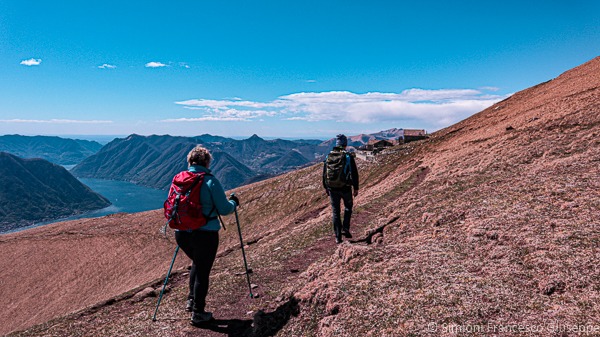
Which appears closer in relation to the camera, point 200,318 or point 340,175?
point 200,318

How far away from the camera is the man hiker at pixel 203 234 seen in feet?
23.4

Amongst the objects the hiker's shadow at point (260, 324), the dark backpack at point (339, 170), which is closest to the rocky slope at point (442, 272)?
the hiker's shadow at point (260, 324)

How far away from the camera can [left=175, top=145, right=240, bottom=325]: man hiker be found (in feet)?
23.4

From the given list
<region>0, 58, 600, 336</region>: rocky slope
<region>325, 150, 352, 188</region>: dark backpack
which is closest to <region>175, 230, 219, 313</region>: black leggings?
<region>0, 58, 600, 336</region>: rocky slope

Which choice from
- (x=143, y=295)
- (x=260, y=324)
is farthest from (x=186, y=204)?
(x=143, y=295)

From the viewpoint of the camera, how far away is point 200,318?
763cm

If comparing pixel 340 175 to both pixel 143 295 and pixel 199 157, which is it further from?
pixel 143 295

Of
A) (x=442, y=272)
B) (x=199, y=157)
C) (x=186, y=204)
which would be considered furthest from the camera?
(x=199, y=157)

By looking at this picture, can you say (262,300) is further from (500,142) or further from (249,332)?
(500,142)

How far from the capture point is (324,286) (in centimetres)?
735

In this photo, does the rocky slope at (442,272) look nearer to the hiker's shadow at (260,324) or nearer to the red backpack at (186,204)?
the hiker's shadow at (260,324)

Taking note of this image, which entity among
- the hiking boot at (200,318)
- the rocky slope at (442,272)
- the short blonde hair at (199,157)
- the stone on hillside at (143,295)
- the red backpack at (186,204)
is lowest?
the stone on hillside at (143,295)

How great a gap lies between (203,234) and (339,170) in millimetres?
5892

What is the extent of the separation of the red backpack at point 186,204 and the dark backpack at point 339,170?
560 centimetres
